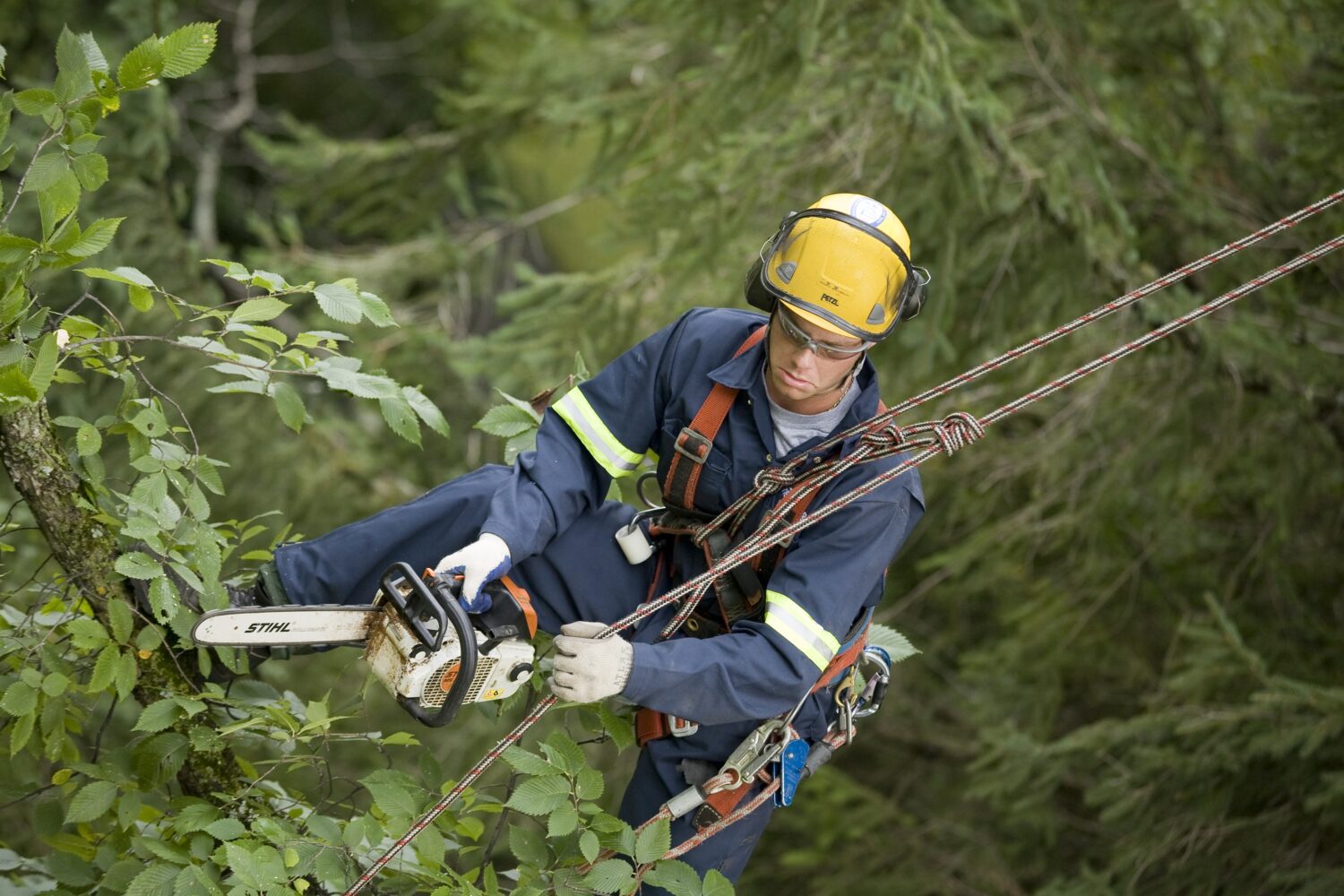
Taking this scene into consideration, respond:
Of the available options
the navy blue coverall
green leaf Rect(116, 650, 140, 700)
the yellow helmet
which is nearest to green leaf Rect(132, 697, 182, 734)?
green leaf Rect(116, 650, 140, 700)

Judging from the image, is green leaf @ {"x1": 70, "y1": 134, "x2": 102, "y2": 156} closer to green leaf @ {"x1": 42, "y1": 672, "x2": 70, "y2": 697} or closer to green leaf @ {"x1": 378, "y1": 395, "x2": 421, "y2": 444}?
green leaf @ {"x1": 378, "y1": 395, "x2": 421, "y2": 444}

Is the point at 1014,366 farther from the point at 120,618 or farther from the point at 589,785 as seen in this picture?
the point at 120,618

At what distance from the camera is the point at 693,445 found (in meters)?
2.90

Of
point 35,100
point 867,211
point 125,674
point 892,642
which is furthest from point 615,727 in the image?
point 35,100

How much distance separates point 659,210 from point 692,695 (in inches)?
127

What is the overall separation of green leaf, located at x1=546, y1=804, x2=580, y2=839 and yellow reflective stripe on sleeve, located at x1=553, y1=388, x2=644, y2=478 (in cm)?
83

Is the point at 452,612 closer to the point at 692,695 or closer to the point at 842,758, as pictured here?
the point at 692,695

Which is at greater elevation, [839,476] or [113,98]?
[113,98]

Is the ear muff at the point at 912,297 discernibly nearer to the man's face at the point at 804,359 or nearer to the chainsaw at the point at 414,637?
the man's face at the point at 804,359

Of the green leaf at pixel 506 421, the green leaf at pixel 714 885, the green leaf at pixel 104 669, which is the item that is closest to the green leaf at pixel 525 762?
the green leaf at pixel 714 885

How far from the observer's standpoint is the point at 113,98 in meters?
2.22

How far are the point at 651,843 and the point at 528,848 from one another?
0.25 metres

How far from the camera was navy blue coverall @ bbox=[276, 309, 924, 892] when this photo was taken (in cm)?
272

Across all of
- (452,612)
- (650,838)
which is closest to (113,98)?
(452,612)
